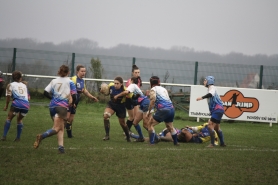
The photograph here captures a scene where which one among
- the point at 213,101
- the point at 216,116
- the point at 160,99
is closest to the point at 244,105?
the point at 213,101

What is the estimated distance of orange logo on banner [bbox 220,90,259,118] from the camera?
78.8ft

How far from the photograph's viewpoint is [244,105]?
2408cm

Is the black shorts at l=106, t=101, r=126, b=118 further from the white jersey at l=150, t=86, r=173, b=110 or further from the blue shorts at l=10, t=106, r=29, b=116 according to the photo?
the blue shorts at l=10, t=106, r=29, b=116

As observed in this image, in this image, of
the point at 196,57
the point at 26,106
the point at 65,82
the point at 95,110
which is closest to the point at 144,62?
the point at 95,110

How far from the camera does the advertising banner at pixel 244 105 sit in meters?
24.0

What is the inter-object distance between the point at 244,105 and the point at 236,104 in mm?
350

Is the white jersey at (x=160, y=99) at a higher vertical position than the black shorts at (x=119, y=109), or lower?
higher

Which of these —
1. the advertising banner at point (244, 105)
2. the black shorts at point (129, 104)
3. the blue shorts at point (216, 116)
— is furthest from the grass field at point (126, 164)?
the advertising banner at point (244, 105)

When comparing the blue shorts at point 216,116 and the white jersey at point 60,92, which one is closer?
the white jersey at point 60,92

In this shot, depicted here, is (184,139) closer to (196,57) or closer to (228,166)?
(228,166)

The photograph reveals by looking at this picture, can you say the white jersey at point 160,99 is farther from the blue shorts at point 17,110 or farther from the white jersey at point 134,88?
the blue shorts at point 17,110

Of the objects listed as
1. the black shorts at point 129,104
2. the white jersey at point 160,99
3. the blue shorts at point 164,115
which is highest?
the white jersey at point 160,99

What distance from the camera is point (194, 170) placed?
32.3 feet

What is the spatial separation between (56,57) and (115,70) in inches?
130
